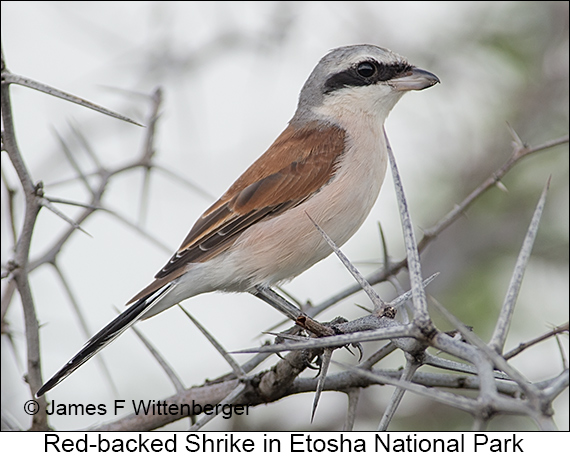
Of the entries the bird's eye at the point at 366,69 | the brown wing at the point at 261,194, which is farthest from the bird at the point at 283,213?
the bird's eye at the point at 366,69

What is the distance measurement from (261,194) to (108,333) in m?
1.13

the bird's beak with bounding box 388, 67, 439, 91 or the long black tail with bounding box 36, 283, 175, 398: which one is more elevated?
the bird's beak with bounding box 388, 67, 439, 91

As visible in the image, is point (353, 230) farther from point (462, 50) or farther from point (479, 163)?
point (462, 50)

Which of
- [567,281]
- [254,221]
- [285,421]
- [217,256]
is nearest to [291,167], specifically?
[254,221]

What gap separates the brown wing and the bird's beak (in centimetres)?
49

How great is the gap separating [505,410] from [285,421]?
9.86 feet

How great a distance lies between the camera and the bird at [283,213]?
3.46 metres

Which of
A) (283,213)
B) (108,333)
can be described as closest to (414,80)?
(283,213)

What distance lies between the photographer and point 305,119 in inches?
171

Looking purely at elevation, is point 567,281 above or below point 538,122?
below

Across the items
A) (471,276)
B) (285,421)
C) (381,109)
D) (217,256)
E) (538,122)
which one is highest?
(538,122)

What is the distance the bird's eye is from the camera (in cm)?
414

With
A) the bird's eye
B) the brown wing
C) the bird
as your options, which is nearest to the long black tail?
the bird

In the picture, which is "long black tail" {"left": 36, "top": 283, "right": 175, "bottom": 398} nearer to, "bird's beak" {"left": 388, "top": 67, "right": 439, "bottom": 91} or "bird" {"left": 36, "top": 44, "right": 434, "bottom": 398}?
"bird" {"left": 36, "top": 44, "right": 434, "bottom": 398}
